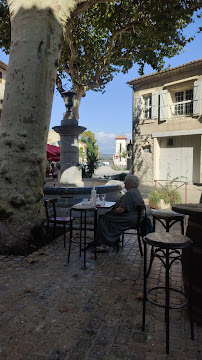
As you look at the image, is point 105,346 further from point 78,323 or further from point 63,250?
point 63,250

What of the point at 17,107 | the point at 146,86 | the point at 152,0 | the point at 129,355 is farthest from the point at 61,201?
the point at 146,86

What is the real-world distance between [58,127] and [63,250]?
5.49 meters

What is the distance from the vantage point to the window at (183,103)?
53.7 feet

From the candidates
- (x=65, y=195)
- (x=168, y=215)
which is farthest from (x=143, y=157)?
(x=168, y=215)

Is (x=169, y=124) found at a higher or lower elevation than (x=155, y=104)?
lower

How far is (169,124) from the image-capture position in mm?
16891

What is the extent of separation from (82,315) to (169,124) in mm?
15985

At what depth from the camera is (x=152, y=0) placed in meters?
7.44

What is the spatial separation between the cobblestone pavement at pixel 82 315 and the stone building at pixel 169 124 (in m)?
12.3

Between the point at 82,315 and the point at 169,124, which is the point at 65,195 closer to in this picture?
the point at 82,315

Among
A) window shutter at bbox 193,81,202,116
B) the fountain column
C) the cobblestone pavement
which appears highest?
window shutter at bbox 193,81,202,116

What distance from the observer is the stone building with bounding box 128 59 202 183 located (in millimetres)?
15617

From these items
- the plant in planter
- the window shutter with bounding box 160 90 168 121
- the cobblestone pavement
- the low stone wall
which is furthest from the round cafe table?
the window shutter with bounding box 160 90 168 121

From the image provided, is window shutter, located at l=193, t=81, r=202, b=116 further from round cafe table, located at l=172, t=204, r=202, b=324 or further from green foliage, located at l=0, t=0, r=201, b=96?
round cafe table, located at l=172, t=204, r=202, b=324
